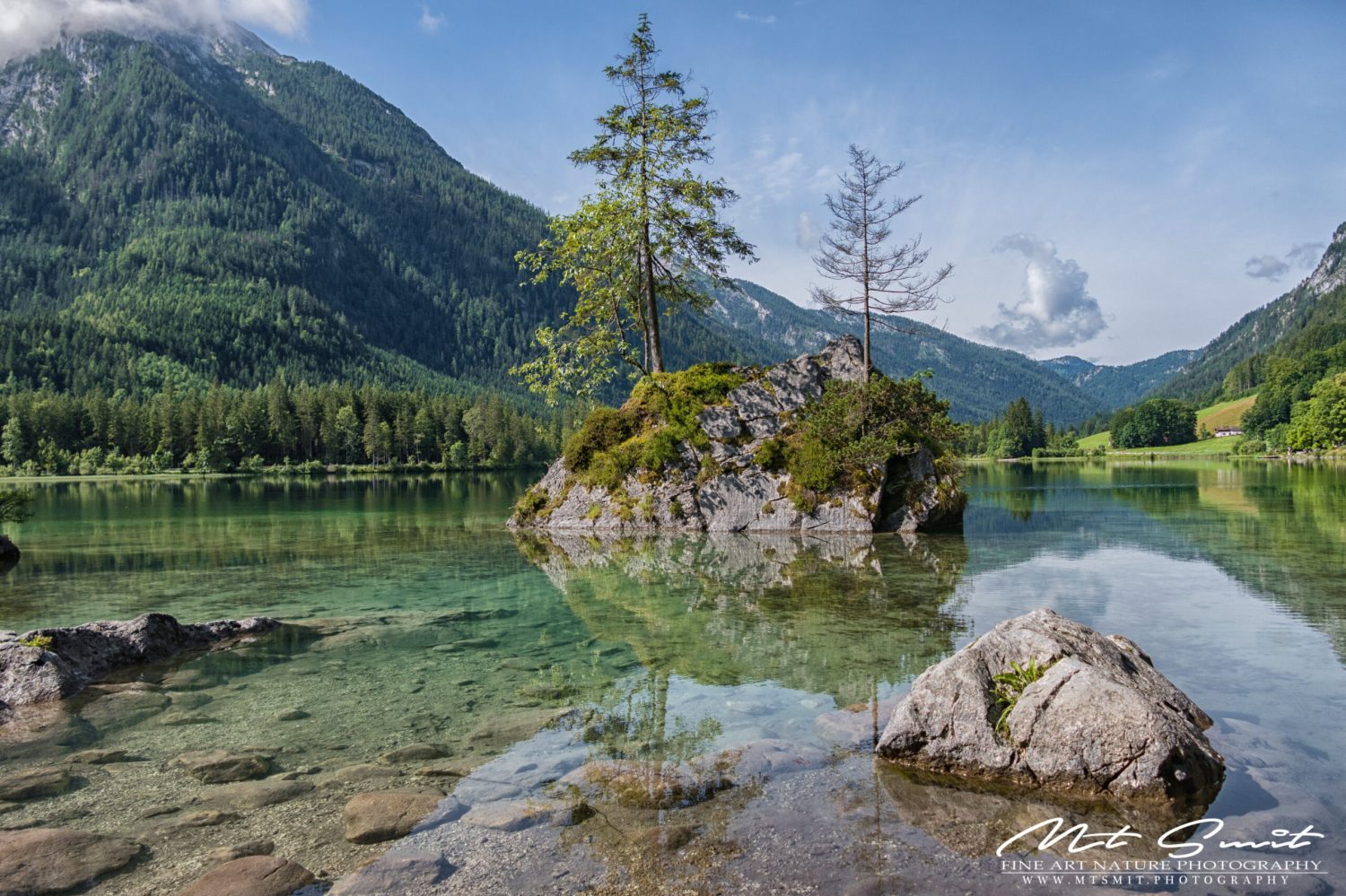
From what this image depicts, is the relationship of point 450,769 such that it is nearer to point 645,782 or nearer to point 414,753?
point 414,753

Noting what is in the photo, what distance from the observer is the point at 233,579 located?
825 inches

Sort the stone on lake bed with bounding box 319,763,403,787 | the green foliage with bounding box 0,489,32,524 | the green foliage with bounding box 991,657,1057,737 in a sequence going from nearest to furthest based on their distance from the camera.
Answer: the stone on lake bed with bounding box 319,763,403,787
the green foliage with bounding box 991,657,1057,737
the green foliage with bounding box 0,489,32,524

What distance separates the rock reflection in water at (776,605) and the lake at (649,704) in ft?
0.32

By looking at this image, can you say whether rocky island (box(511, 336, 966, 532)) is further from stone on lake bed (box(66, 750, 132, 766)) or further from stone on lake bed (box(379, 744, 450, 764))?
stone on lake bed (box(66, 750, 132, 766))

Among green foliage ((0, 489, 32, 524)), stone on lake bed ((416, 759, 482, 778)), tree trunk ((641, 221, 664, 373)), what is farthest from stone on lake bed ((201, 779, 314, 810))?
tree trunk ((641, 221, 664, 373))

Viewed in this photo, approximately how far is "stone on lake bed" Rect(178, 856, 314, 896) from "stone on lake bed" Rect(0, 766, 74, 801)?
115 inches

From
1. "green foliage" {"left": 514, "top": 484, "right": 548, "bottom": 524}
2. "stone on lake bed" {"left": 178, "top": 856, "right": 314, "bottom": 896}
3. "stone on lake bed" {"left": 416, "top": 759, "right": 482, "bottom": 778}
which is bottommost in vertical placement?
"stone on lake bed" {"left": 416, "top": 759, "right": 482, "bottom": 778}

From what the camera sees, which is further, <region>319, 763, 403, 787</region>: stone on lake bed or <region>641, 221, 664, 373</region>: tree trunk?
<region>641, 221, 664, 373</region>: tree trunk

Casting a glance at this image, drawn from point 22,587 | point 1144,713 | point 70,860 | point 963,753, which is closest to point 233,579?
point 22,587

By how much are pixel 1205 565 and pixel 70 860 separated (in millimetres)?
22499

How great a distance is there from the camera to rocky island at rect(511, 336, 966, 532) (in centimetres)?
2927

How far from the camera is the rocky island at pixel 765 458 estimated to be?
2927 cm

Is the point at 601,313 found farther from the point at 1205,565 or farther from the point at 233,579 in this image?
the point at 1205,565

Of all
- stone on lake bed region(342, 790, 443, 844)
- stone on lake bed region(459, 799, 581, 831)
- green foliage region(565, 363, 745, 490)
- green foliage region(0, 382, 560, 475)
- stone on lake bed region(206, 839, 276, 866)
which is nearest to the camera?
stone on lake bed region(206, 839, 276, 866)
